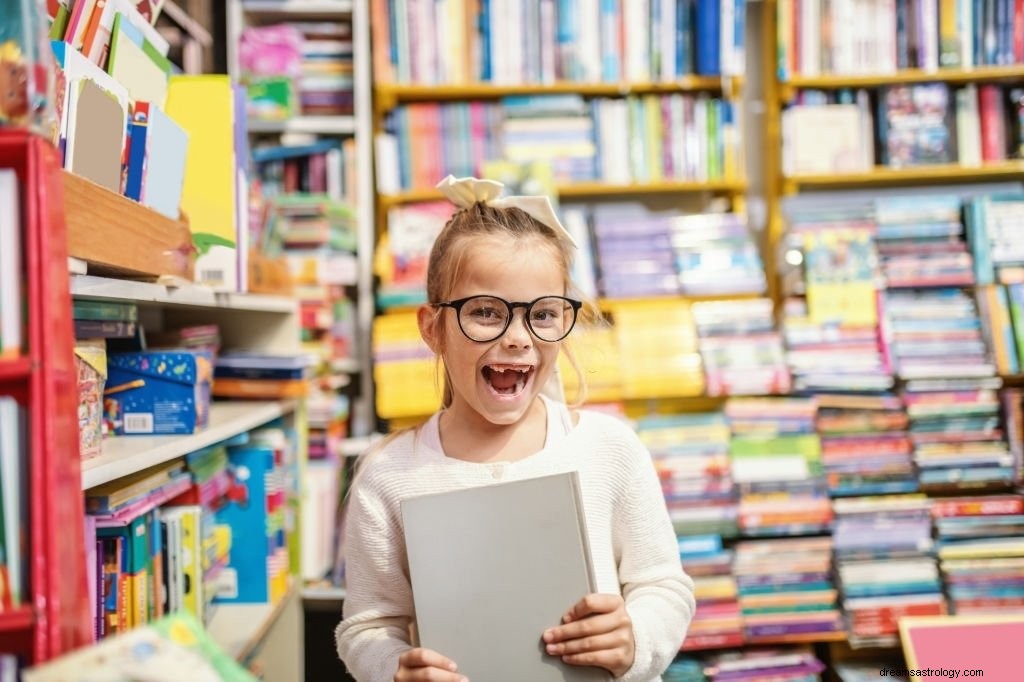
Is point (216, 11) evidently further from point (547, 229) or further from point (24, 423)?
point (24, 423)

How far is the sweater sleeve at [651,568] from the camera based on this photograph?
3.06ft

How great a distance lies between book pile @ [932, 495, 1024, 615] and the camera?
6.50 ft

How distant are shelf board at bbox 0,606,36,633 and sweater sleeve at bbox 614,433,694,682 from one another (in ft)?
2.14

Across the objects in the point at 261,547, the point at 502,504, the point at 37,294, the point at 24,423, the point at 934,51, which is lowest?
the point at 261,547

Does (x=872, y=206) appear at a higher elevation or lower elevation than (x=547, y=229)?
higher

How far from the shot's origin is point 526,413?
42.1 inches

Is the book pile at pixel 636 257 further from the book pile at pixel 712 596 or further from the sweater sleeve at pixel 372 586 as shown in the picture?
the sweater sleeve at pixel 372 586

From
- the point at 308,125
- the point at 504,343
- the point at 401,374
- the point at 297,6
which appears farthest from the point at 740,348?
the point at 297,6

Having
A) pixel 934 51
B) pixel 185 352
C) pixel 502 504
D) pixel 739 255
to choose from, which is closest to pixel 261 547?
pixel 185 352

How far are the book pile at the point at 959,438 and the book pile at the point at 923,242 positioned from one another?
329mm

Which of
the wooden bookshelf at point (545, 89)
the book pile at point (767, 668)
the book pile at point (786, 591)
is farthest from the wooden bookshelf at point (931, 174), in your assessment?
the book pile at point (767, 668)

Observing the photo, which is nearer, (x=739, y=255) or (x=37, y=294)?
(x=37, y=294)

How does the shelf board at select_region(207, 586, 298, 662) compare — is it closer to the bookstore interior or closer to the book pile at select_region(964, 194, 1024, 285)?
the bookstore interior

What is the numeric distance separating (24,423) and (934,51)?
257 centimetres
